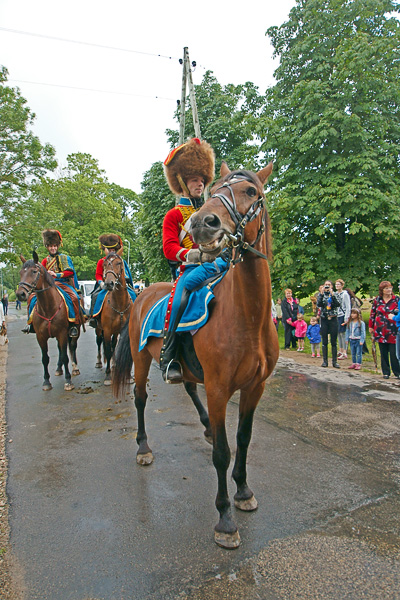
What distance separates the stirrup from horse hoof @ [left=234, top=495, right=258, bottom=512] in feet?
3.78

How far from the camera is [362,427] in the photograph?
487 cm

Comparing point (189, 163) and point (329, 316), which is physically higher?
point (189, 163)

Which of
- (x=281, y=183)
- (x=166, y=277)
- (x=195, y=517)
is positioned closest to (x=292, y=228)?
(x=281, y=183)

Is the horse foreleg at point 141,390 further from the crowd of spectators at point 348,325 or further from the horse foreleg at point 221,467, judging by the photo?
the crowd of spectators at point 348,325

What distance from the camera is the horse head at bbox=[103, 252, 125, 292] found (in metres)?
7.17

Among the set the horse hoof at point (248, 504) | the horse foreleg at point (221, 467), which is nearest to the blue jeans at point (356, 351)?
the horse hoof at point (248, 504)

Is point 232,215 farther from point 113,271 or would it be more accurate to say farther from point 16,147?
point 16,147

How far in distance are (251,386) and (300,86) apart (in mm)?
13628

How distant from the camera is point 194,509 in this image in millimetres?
3102

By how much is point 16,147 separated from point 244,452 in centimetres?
2193

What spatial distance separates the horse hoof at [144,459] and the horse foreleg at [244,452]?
3.83ft

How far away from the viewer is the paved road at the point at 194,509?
232cm

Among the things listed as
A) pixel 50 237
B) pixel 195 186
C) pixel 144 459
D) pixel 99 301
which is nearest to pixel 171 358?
pixel 144 459

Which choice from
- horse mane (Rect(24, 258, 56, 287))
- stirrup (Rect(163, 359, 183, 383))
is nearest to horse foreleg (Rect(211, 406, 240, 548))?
stirrup (Rect(163, 359, 183, 383))
